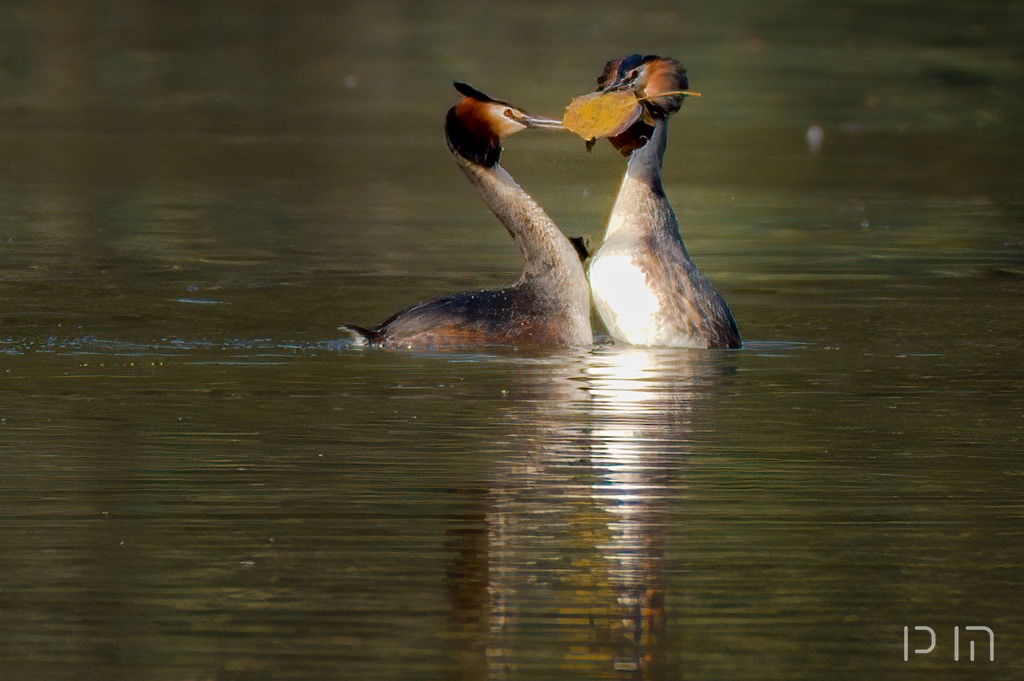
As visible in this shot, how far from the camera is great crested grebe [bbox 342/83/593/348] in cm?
1077

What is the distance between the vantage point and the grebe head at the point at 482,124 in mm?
11297

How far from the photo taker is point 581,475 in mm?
7750

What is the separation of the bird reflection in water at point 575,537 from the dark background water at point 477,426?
17 mm

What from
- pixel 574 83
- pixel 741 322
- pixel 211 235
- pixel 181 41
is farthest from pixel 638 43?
pixel 741 322

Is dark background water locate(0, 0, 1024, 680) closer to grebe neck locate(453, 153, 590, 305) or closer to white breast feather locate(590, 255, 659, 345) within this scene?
white breast feather locate(590, 255, 659, 345)

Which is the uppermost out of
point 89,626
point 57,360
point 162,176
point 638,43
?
point 638,43

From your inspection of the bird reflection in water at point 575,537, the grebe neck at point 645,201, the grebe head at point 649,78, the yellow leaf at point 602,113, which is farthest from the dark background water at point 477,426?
the grebe head at point 649,78

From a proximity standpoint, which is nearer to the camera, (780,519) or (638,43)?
(780,519)

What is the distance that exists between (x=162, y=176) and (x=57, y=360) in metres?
8.17

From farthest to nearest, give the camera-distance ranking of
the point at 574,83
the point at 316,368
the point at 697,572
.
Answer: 1. the point at 574,83
2. the point at 316,368
3. the point at 697,572

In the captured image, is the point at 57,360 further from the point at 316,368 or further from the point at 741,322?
the point at 741,322

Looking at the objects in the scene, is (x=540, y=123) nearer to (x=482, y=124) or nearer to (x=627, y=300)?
(x=482, y=124)

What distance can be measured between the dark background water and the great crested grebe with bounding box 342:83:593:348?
22 cm

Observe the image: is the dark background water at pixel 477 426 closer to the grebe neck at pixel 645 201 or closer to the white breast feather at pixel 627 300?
the white breast feather at pixel 627 300
